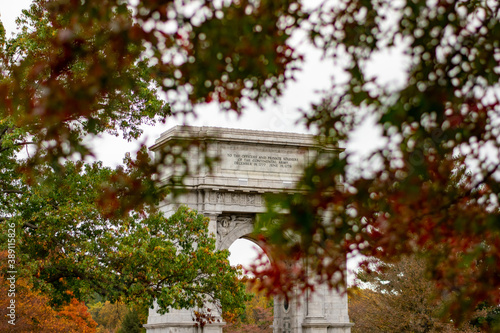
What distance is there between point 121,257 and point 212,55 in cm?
1313

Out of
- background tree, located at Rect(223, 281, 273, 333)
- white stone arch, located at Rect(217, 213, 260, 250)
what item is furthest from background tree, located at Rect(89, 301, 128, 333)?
white stone arch, located at Rect(217, 213, 260, 250)

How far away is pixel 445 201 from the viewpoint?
18.5ft

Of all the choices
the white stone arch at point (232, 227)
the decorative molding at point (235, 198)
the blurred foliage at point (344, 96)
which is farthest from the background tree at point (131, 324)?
the blurred foliage at point (344, 96)

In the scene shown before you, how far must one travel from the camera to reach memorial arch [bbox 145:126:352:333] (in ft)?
97.6

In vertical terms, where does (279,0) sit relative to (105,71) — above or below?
above

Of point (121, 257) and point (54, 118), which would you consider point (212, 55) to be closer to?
point (54, 118)

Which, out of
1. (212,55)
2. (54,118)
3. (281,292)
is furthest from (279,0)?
(281,292)

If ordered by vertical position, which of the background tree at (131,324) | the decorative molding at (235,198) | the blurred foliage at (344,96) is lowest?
the blurred foliage at (344,96)

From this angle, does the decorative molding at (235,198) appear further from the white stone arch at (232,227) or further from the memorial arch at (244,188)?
the white stone arch at (232,227)

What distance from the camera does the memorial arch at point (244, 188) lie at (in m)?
29.8

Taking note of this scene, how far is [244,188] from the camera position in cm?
2983

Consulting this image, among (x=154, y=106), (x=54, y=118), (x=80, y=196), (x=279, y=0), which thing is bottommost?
(x=54, y=118)

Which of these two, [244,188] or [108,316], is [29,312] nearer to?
[244,188]

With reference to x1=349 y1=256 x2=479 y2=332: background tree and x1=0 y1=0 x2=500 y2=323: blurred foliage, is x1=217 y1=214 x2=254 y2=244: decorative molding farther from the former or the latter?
x1=0 y1=0 x2=500 y2=323: blurred foliage
